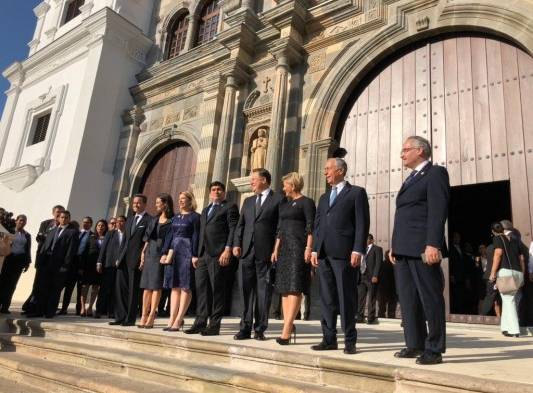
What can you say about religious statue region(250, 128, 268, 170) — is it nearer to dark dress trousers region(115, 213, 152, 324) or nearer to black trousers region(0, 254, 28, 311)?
dark dress trousers region(115, 213, 152, 324)

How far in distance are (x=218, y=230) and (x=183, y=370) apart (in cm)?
191

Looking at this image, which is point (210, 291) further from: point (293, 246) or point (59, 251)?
point (59, 251)

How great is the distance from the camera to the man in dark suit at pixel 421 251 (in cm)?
298

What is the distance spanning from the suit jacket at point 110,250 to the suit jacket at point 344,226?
3820 millimetres

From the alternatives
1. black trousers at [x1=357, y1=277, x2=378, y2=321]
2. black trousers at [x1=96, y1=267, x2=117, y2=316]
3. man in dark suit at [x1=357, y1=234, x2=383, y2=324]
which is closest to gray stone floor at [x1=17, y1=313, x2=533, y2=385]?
black trousers at [x1=357, y1=277, x2=378, y2=321]

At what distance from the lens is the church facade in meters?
6.95

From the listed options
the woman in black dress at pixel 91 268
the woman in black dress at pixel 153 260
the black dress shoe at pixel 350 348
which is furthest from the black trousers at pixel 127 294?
the black dress shoe at pixel 350 348

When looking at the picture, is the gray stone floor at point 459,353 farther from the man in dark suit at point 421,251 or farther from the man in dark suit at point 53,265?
the man in dark suit at point 53,265

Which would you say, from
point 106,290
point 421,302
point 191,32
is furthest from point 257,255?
point 191,32

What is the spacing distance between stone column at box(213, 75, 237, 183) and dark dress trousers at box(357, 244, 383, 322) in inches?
148

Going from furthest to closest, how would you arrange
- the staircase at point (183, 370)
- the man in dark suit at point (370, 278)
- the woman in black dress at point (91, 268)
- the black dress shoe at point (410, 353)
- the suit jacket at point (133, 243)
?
1. the woman in black dress at point (91, 268)
2. the man in dark suit at point (370, 278)
3. the suit jacket at point (133, 243)
4. the black dress shoe at point (410, 353)
5. the staircase at point (183, 370)

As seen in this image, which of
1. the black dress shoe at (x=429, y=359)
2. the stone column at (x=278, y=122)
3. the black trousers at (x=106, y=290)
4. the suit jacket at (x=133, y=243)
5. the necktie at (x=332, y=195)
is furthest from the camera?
the stone column at (x=278, y=122)

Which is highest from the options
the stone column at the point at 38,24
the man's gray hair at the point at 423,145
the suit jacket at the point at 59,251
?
the stone column at the point at 38,24

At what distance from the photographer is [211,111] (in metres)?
10.4
